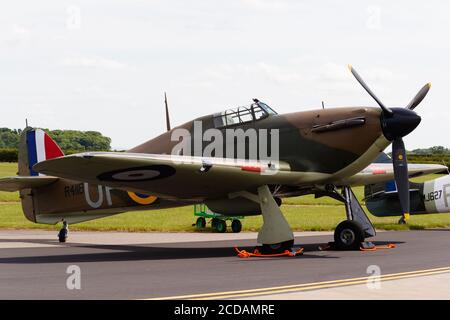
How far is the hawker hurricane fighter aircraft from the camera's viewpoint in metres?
14.7

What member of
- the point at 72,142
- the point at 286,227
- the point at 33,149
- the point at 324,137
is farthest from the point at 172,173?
the point at 72,142

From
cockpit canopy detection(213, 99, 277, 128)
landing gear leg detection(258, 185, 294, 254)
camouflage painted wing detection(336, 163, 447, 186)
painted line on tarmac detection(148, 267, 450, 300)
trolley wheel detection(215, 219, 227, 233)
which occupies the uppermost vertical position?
cockpit canopy detection(213, 99, 277, 128)

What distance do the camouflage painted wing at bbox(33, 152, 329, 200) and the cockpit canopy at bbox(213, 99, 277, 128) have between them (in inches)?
47.7

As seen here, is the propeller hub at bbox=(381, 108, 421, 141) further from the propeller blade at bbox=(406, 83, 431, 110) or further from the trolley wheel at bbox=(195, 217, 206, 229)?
the trolley wheel at bbox=(195, 217, 206, 229)

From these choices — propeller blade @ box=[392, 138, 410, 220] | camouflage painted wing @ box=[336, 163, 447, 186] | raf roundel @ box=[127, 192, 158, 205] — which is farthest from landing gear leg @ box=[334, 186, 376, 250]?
raf roundel @ box=[127, 192, 158, 205]

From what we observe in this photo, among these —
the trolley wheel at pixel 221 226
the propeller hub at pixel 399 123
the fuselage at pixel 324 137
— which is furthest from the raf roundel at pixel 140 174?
the trolley wheel at pixel 221 226

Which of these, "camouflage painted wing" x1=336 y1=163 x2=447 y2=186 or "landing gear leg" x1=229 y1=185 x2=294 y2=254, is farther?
"camouflage painted wing" x1=336 y1=163 x2=447 y2=186

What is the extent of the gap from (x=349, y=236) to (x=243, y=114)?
3604mm

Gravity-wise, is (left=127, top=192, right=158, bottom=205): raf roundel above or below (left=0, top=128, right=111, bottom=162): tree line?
below

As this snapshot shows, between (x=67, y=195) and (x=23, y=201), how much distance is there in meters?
1.75

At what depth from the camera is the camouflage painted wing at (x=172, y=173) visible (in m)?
13.8

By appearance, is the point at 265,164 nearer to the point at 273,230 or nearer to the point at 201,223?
the point at 273,230

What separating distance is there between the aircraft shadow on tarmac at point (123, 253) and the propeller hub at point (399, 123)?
2.82m

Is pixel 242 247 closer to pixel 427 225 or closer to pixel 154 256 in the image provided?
pixel 154 256
